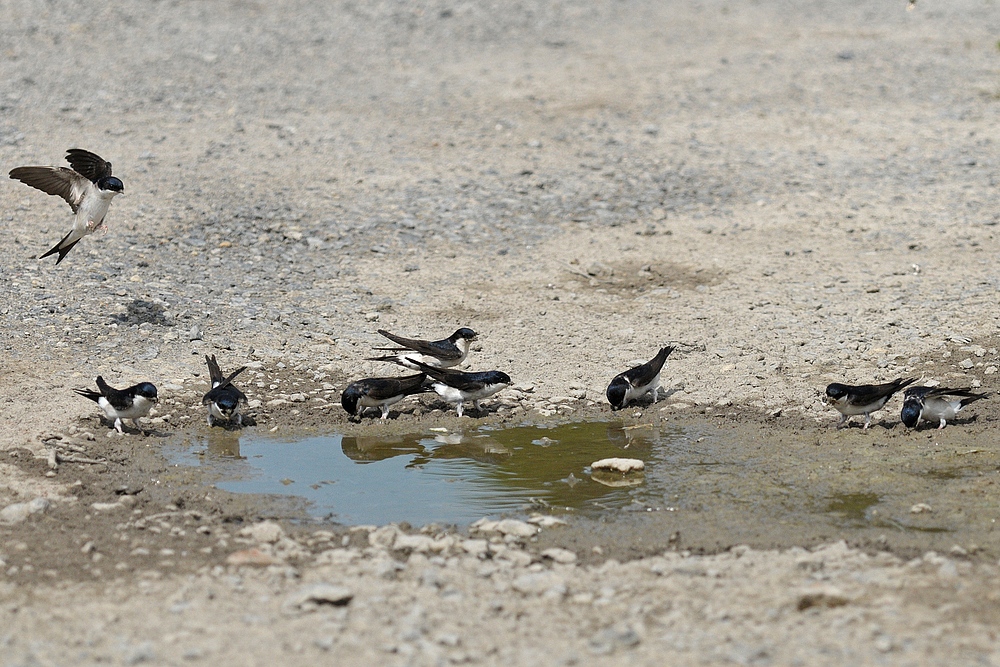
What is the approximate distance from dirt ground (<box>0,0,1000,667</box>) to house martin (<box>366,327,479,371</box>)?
0.90ft

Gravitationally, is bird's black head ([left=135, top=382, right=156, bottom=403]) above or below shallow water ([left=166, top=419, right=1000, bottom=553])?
above

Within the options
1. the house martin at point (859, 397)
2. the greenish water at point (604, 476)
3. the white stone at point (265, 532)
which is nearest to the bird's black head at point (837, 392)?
the house martin at point (859, 397)

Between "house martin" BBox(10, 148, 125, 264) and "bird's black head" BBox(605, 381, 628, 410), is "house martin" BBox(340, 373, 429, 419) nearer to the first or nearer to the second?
"bird's black head" BBox(605, 381, 628, 410)

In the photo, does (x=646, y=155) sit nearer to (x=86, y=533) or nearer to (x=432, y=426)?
(x=432, y=426)

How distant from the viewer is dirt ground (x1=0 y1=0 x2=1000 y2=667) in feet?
19.5

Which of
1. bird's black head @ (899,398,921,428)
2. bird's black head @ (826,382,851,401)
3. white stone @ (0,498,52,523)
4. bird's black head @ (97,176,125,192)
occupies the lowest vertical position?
white stone @ (0,498,52,523)

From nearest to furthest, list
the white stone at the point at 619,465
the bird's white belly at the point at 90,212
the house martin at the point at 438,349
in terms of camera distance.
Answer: the white stone at the point at 619,465, the bird's white belly at the point at 90,212, the house martin at the point at 438,349

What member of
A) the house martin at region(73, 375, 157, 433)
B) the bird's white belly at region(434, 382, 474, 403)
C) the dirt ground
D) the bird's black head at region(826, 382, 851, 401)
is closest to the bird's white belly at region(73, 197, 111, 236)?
the dirt ground

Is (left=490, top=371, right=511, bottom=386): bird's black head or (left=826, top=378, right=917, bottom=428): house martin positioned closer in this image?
(left=826, top=378, right=917, bottom=428): house martin

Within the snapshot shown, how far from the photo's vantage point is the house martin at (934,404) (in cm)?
868

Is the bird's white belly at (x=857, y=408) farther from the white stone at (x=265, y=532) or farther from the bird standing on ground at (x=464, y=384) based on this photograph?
the white stone at (x=265, y=532)

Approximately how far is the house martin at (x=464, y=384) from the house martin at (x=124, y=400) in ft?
7.21

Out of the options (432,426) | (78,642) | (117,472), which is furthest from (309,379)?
(78,642)

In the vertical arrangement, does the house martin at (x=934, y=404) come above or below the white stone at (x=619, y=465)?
above
